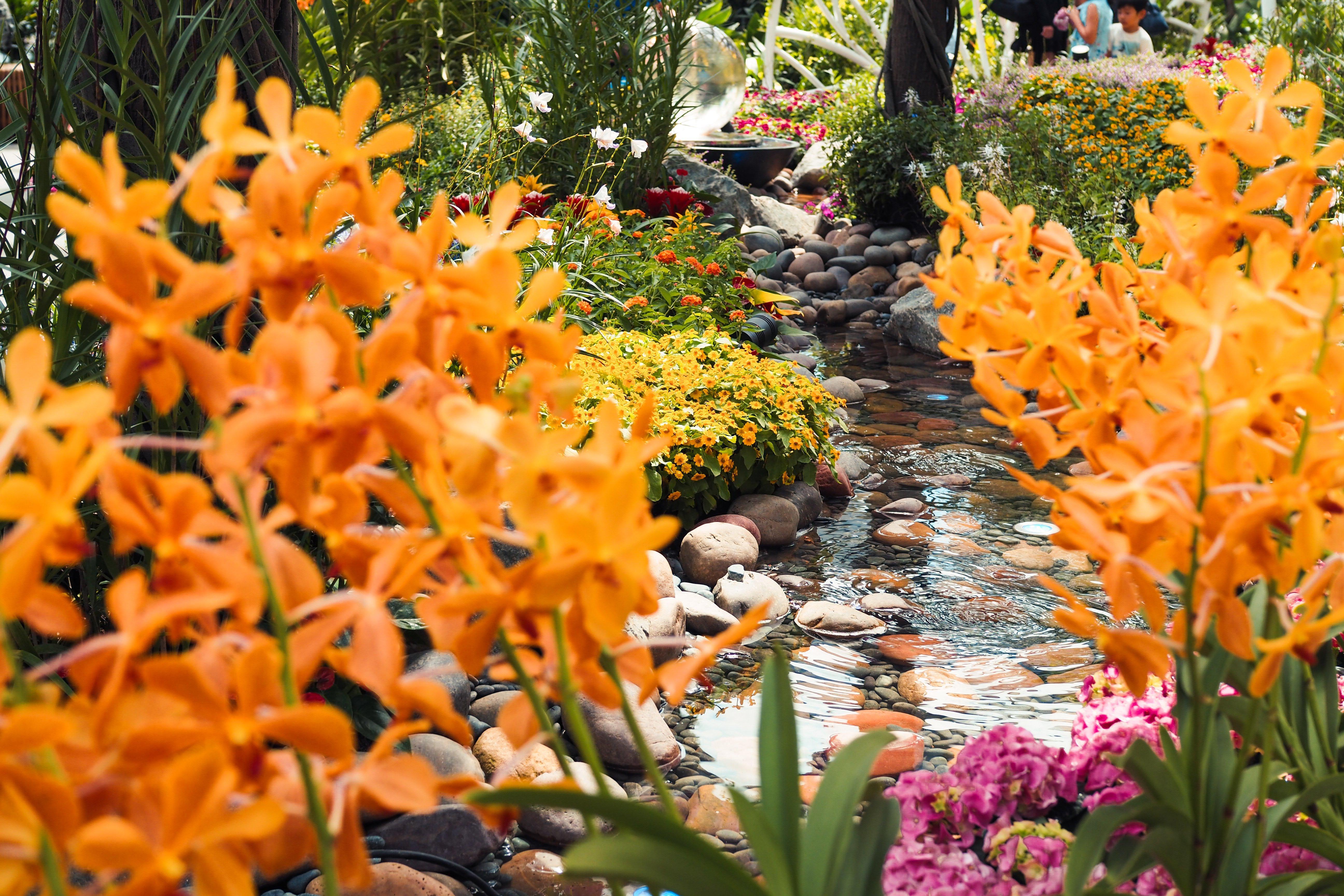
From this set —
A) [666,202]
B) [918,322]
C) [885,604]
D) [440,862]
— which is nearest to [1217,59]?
[918,322]

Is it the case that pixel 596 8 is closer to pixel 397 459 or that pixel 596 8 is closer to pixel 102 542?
pixel 102 542

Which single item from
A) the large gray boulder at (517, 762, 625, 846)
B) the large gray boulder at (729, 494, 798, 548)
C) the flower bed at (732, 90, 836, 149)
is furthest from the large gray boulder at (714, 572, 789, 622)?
the flower bed at (732, 90, 836, 149)

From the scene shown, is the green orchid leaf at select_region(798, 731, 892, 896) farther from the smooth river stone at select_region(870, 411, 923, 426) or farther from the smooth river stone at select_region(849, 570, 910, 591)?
the smooth river stone at select_region(870, 411, 923, 426)

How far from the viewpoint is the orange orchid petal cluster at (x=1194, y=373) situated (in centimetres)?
62

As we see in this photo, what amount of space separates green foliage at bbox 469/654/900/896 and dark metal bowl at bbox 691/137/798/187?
377 inches

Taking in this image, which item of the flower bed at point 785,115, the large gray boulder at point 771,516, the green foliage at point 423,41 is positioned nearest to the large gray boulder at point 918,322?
the large gray boulder at point 771,516

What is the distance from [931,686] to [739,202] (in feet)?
21.0

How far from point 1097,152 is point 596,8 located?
3.79 metres

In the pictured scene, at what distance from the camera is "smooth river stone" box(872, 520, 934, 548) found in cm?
409

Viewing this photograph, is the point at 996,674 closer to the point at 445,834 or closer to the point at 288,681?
the point at 445,834

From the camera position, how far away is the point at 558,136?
6480mm

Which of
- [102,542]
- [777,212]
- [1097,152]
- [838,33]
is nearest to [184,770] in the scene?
[102,542]

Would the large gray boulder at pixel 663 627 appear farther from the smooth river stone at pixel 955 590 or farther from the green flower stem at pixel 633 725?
the green flower stem at pixel 633 725

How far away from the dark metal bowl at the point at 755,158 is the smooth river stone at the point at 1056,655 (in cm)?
753
